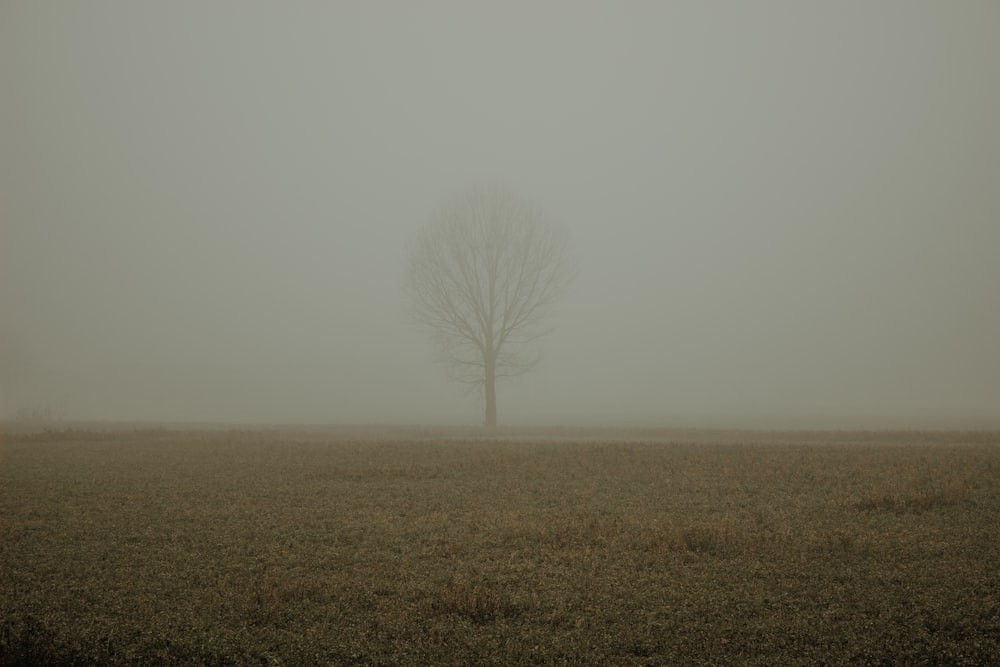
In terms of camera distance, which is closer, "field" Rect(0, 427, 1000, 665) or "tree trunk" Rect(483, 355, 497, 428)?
"field" Rect(0, 427, 1000, 665)

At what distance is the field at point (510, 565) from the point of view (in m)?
5.91

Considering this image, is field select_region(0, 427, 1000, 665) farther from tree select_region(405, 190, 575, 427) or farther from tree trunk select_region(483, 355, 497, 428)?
tree select_region(405, 190, 575, 427)

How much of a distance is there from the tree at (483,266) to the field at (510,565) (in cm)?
2347

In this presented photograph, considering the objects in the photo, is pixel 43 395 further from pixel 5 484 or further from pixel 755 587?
pixel 755 587

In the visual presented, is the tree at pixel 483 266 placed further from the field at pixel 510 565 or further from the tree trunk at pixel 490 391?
the field at pixel 510 565

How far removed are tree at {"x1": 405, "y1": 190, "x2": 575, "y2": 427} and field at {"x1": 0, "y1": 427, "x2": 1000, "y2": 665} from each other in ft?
77.0

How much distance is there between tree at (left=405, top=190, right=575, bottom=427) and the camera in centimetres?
3791

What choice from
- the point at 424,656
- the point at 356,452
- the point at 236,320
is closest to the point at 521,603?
the point at 424,656

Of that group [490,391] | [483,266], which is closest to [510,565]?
[490,391]

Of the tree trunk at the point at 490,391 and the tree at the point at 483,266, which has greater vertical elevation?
the tree at the point at 483,266

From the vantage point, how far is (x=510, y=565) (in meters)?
7.96

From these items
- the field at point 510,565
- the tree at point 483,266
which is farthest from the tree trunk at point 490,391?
the field at point 510,565

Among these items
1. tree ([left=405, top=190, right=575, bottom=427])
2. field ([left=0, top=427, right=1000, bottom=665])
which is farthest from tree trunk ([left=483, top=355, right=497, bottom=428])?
field ([left=0, top=427, right=1000, bottom=665])

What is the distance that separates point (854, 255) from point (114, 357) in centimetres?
14294
